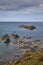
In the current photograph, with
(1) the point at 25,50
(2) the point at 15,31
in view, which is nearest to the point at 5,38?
(2) the point at 15,31

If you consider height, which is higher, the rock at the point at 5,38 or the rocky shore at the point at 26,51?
→ the rock at the point at 5,38

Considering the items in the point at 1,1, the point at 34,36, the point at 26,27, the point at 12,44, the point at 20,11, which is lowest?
the point at 12,44

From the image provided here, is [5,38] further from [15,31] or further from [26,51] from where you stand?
[26,51]

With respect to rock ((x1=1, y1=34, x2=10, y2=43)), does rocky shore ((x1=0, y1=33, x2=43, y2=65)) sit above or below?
below

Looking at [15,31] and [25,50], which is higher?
[15,31]

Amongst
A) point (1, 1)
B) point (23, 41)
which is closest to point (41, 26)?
point (23, 41)

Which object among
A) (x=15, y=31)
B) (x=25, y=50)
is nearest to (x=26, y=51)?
(x=25, y=50)

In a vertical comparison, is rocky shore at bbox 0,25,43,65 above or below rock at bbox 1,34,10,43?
below

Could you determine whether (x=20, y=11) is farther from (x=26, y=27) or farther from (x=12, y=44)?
(x=12, y=44)

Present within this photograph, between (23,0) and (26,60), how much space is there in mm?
770

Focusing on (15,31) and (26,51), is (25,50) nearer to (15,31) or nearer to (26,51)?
(26,51)

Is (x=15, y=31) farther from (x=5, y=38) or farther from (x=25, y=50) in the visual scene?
(x=25, y=50)

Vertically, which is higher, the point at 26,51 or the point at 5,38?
the point at 5,38

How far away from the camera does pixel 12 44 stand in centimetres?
161
